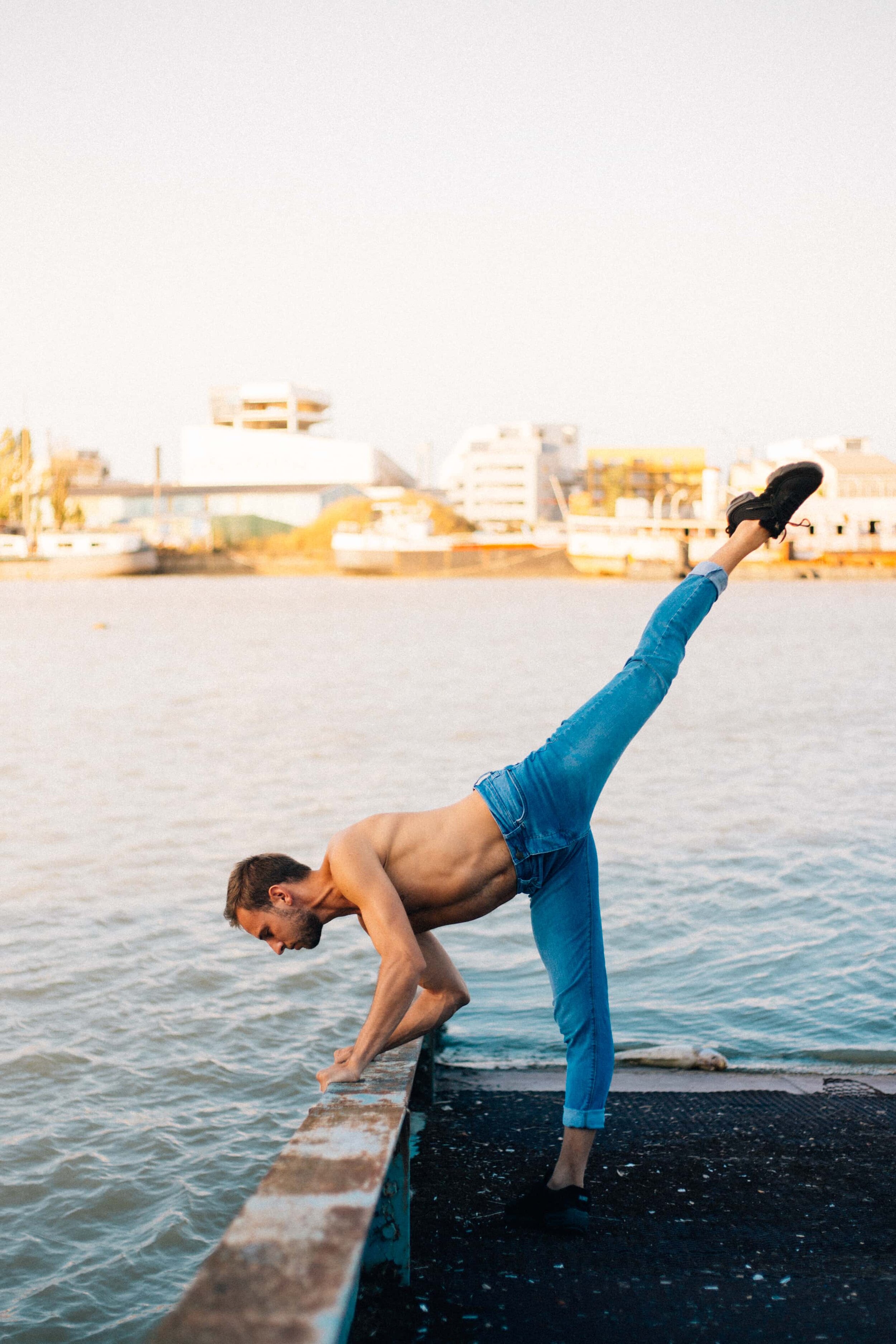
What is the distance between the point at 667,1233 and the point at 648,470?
159669 millimetres

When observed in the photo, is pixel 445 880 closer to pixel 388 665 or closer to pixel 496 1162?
pixel 496 1162

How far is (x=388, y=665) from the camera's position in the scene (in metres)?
38.3

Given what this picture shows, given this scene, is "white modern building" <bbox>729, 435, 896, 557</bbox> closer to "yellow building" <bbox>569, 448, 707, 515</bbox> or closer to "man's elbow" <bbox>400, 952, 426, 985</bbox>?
"yellow building" <bbox>569, 448, 707, 515</bbox>

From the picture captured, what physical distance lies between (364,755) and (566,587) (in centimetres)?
8192

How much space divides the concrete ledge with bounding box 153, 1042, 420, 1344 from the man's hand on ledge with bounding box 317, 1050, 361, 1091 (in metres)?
0.01

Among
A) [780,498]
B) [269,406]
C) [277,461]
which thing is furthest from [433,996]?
[269,406]

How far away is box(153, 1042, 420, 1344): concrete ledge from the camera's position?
6.90ft

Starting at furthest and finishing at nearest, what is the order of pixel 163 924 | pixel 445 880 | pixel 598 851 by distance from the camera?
pixel 598 851
pixel 163 924
pixel 445 880

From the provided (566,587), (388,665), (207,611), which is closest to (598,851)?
(388,665)

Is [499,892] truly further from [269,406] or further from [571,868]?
[269,406]

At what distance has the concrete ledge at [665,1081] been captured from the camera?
5.20 meters

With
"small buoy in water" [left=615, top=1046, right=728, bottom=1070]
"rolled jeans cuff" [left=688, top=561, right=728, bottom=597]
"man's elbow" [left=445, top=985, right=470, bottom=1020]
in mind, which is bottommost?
"small buoy in water" [left=615, top=1046, right=728, bottom=1070]

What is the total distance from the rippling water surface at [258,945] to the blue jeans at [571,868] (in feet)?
5.41

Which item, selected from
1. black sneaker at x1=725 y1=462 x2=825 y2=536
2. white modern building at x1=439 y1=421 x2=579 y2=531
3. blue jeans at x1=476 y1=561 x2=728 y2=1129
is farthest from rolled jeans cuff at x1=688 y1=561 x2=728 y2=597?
white modern building at x1=439 y1=421 x2=579 y2=531
